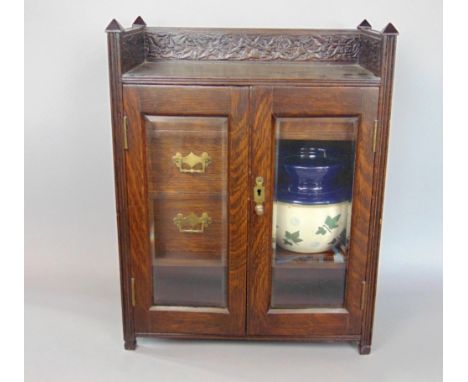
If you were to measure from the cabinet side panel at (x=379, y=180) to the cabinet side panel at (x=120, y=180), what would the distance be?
0.73 metres

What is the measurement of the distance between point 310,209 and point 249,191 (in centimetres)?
21

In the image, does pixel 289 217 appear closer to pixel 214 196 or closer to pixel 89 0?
pixel 214 196

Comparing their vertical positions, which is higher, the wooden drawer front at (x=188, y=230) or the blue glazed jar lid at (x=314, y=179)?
the blue glazed jar lid at (x=314, y=179)

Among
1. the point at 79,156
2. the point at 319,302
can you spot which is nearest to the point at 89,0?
the point at 79,156

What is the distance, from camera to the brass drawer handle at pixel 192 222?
2.35 m

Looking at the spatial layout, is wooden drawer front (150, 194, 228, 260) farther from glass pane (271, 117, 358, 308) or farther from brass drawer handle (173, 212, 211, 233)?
glass pane (271, 117, 358, 308)

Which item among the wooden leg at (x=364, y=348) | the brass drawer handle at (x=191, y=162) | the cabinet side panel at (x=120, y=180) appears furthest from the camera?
the wooden leg at (x=364, y=348)

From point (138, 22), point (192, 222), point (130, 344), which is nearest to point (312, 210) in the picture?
point (192, 222)

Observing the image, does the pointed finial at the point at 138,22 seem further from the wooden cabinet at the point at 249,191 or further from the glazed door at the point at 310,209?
the glazed door at the point at 310,209

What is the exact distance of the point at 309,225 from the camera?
2.38 metres

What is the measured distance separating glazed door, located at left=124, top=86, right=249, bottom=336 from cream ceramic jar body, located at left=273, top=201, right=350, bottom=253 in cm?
13

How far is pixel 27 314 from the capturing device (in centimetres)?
265

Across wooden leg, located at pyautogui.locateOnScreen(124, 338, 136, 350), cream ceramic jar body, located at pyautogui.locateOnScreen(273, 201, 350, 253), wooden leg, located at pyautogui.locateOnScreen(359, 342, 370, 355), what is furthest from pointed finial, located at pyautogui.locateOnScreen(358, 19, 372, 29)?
wooden leg, located at pyautogui.locateOnScreen(124, 338, 136, 350)

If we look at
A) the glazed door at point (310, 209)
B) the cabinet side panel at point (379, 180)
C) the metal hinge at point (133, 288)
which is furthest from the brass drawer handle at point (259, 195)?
the metal hinge at point (133, 288)
